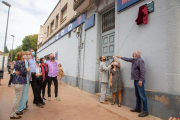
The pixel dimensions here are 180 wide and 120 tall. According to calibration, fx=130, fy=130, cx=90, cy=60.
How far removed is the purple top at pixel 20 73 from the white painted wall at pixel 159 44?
3226mm

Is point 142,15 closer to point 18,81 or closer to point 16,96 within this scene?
point 18,81

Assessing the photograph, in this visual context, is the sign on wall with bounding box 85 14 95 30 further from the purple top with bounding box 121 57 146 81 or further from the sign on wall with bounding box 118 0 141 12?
the purple top with bounding box 121 57 146 81

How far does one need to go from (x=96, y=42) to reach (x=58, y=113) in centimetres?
382

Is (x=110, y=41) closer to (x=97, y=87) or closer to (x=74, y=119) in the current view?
(x=97, y=87)

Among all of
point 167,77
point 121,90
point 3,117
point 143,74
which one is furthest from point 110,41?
point 3,117

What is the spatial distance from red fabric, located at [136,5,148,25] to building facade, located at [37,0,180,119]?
120 millimetres

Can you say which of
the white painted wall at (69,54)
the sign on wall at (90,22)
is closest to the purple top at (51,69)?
the sign on wall at (90,22)

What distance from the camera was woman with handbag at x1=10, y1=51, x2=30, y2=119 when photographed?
3285 mm

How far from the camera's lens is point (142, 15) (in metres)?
4.00

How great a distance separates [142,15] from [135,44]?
3.00 feet

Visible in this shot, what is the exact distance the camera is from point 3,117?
3.34 meters

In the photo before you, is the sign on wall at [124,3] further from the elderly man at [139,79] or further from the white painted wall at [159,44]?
the elderly man at [139,79]

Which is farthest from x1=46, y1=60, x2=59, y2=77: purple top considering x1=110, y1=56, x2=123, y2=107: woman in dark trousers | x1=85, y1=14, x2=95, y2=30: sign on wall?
x1=85, y1=14, x2=95, y2=30: sign on wall

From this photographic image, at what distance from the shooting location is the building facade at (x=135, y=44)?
3.25 meters
